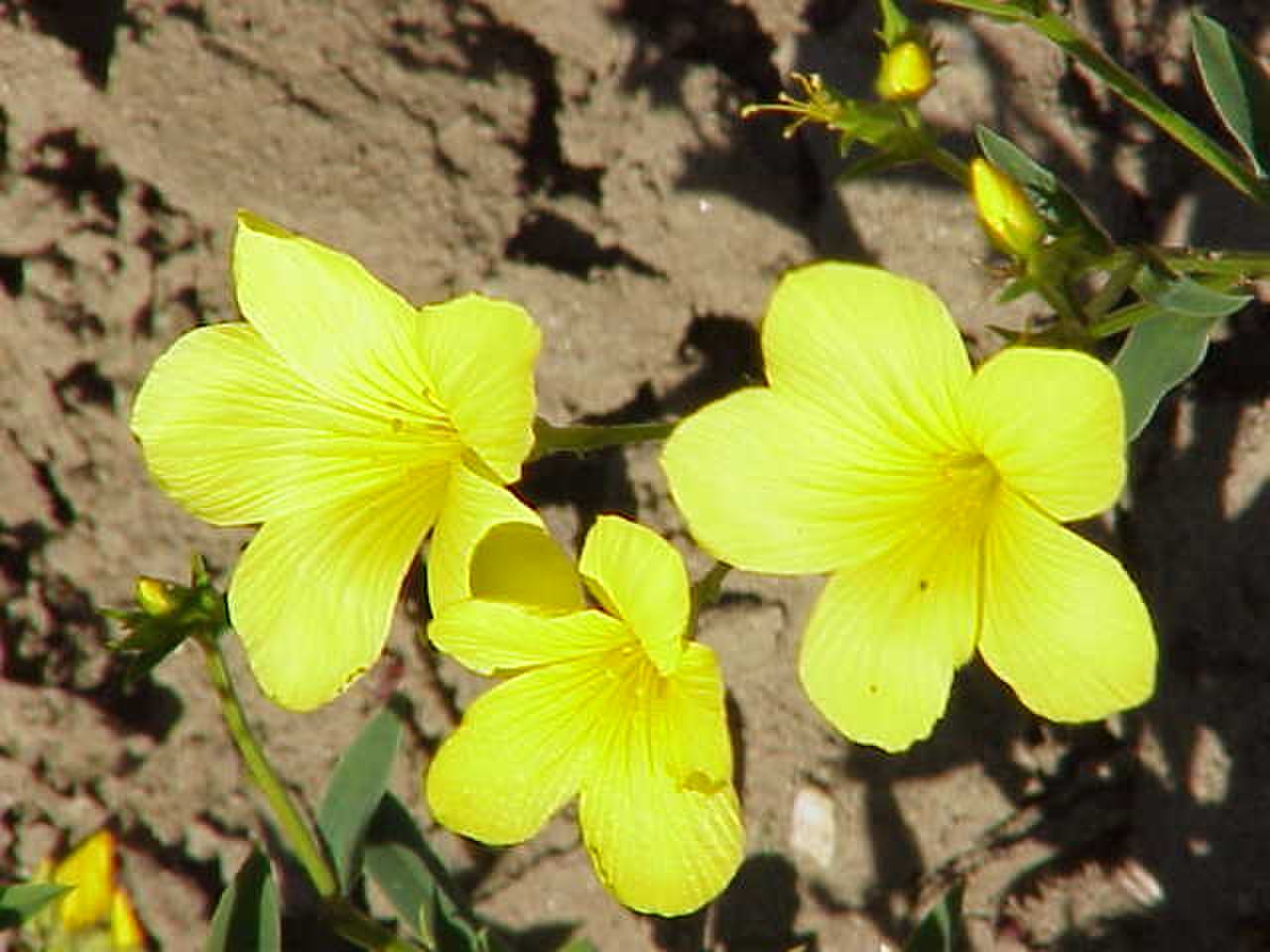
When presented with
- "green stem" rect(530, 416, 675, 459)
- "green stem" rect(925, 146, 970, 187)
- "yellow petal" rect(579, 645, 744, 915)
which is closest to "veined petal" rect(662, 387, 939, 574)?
"green stem" rect(530, 416, 675, 459)

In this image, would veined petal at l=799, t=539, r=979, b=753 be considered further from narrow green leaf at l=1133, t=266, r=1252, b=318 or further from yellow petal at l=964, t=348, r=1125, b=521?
narrow green leaf at l=1133, t=266, r=1252, b=318

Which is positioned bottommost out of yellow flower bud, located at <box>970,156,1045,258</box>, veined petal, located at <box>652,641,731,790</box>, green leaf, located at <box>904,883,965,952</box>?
green leaf, located at <box>904,883,965,952</box>

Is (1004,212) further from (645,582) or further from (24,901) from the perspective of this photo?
(24,901)

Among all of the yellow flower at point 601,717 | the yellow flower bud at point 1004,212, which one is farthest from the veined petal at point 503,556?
the yellow flower bud at point 1004,212

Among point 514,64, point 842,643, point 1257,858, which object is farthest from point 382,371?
point 1257,858

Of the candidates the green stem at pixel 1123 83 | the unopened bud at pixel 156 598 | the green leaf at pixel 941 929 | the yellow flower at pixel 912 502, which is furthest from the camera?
the green leaf at pixel 941 929

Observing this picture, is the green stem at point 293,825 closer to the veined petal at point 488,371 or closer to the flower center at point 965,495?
the veined petal at point 488,371

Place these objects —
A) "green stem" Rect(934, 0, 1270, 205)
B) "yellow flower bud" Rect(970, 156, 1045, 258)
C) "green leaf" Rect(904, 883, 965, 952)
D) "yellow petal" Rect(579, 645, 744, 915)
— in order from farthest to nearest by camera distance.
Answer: "green leaf" Rect(904, 883, 965, 952) → "green stem" Rect(934, 0, 1270, 205) → "yellow petal" Rect(579, 645, 744, 915) → "yellow flower bud" Rect(970, 156, 1045, 258)
